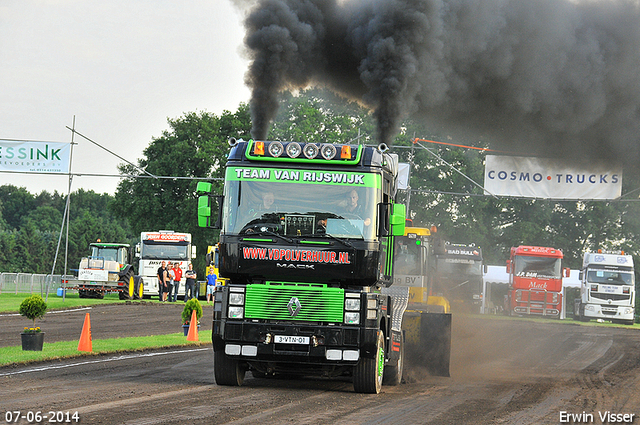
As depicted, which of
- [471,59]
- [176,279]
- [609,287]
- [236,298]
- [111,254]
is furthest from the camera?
[609,287]

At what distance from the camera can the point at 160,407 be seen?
Answer: 9.62 m

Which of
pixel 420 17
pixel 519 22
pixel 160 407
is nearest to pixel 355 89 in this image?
pixel 420 17

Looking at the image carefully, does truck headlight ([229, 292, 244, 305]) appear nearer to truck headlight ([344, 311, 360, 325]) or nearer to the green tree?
truck headlight ([344, 311, 360, 325])

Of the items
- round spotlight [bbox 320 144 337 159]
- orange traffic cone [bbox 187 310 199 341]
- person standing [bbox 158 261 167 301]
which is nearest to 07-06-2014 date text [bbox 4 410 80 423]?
round spotlight [bbox 320 144 337 159]

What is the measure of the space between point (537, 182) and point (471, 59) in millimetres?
14644

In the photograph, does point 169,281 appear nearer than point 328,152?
No

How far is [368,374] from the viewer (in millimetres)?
11664

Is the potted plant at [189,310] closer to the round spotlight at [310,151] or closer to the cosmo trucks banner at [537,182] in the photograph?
the round spotlight at [310,151]

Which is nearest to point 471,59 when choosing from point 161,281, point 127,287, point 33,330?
point 33,330

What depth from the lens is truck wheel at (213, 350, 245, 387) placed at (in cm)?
1188

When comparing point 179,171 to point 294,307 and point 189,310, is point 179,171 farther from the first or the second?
point 294,307

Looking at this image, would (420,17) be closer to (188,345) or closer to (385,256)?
(385,256)

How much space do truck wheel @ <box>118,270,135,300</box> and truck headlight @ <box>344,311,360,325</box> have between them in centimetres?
3136

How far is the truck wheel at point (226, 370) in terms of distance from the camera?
11876 mm
